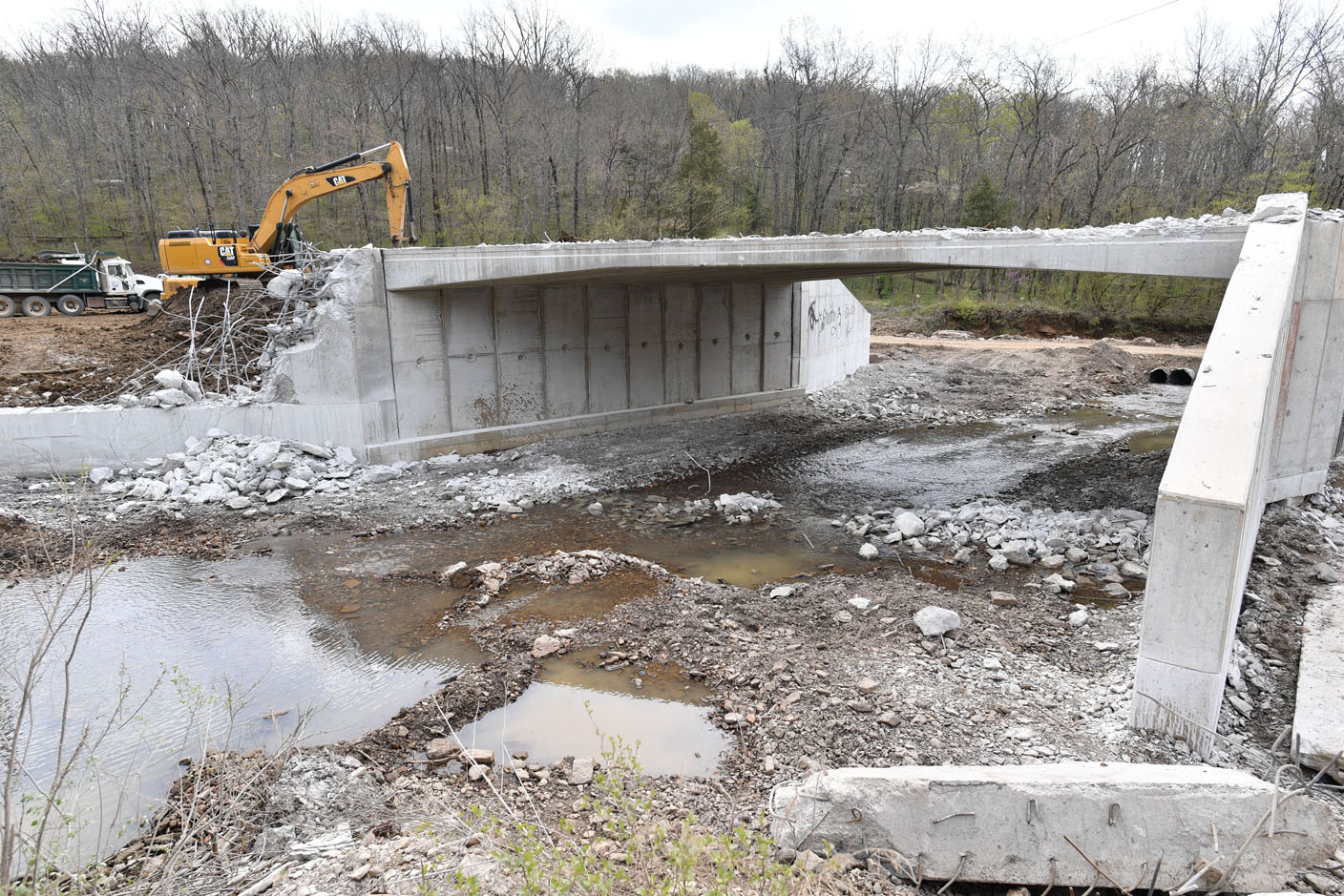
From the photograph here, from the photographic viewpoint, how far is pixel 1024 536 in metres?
10.8

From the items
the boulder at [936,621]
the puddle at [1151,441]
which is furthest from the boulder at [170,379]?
the puddle at [1151,441]

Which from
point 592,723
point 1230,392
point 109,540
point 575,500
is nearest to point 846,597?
point 592,723

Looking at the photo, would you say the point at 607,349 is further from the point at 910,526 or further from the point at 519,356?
the point at 910,526

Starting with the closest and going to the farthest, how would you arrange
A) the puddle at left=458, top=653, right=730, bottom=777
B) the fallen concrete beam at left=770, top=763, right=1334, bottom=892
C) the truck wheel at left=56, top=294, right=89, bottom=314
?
the fallen concrete beam at left=770, top=763, right=1334, bottom=892 → the puddle at left=458, top=653, right=730, bottom=777 → the truck wheel at left=56, top=294, right=89, bottom=314

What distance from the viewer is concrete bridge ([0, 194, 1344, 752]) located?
5.43 meters

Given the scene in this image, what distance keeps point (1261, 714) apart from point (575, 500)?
9937 millimetres

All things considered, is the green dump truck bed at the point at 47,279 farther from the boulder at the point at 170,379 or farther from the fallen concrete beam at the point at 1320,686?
the fallen concrete beam at the point at 1320,686

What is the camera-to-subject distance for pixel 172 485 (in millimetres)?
12797

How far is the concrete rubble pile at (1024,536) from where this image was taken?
389 inches

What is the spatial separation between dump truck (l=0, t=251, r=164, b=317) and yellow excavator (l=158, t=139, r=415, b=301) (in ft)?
6.04

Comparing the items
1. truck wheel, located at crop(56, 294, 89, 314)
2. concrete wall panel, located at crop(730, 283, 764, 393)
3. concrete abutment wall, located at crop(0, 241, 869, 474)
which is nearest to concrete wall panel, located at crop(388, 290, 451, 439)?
concrete abutment wall, located at crop(0, 241, 869, 474)

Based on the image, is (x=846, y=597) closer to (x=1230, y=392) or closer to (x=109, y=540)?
(x=1230, y=392)

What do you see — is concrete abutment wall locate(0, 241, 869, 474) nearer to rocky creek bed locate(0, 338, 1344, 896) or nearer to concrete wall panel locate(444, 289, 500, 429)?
concrete wall panel locate(444, 289, 500, 429)

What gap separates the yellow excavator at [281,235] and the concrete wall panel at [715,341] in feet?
23.3
